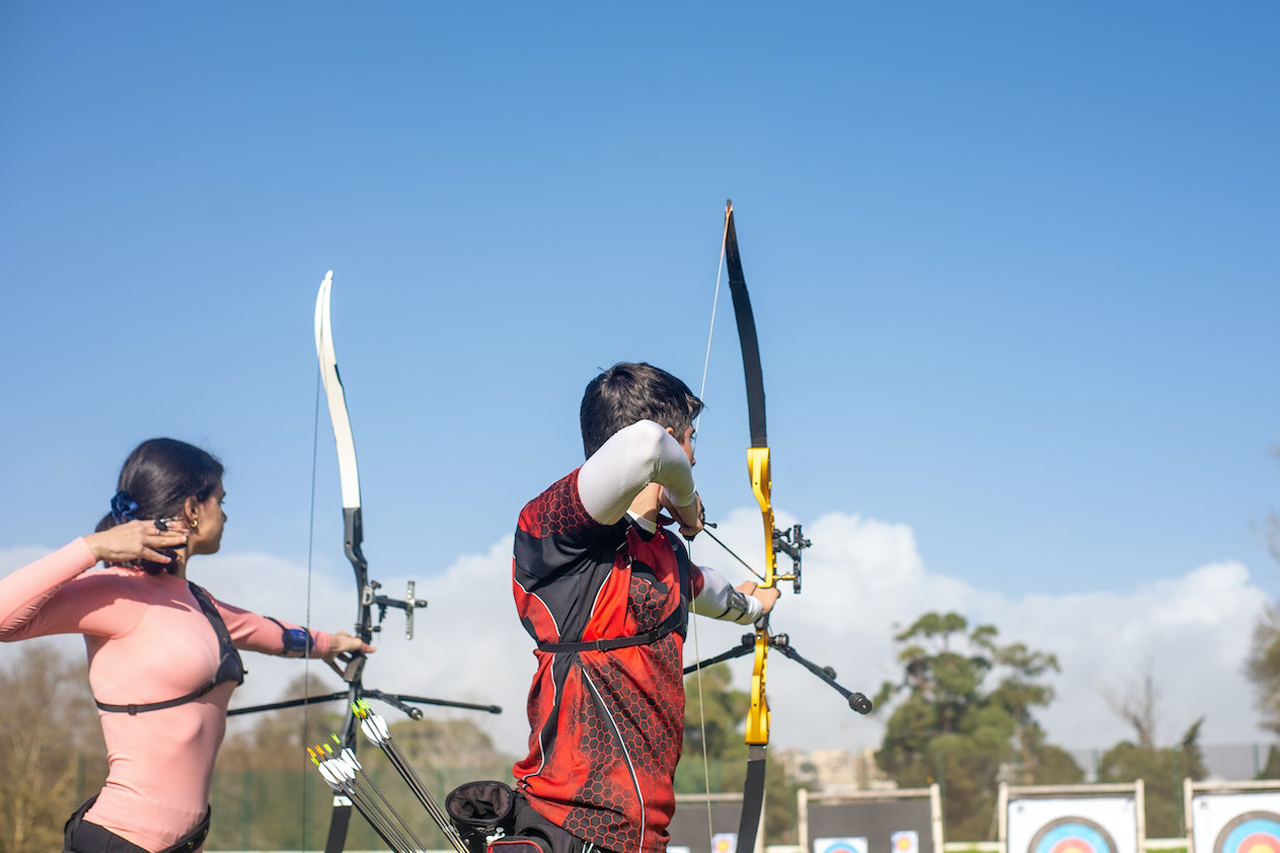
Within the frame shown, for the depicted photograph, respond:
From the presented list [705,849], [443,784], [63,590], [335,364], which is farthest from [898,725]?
[63,590]

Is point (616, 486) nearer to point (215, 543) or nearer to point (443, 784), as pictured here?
point (215, 543)

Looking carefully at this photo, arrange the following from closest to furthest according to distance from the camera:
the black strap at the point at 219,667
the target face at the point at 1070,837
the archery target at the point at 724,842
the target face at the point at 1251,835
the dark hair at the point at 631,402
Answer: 1. the dark hair at the point at 631,402
2. the black strap at the point at 219,667
3. the target face at the point at 1251,835
4. the target face at the point at 1070,837
5. the archery target at the point at 724,842

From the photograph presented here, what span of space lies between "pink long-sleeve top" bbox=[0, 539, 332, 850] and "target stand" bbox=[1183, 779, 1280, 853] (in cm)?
738

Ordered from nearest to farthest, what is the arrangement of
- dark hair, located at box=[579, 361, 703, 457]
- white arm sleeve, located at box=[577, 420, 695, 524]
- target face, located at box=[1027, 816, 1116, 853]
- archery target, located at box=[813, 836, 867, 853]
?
white arm sleeve, located at box=[577, 420, 695, 524] → dark hair, located at box=[579, 361, 703, 457] → target face, located at box=[1027, 816, 1116, 853] → archery target, located at box=[813, 836, 867, 853]

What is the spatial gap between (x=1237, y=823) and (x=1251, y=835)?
0.11 metres

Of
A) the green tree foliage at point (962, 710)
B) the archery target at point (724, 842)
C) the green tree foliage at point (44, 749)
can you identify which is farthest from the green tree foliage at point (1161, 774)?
the green tree foliage at point (44, 749)

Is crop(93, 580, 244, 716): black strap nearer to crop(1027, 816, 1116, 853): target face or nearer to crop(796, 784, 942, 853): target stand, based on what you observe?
crop(796, 784, 942, 853): target stand

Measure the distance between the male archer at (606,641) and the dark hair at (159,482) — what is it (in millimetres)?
899

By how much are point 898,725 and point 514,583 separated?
19.5 metres

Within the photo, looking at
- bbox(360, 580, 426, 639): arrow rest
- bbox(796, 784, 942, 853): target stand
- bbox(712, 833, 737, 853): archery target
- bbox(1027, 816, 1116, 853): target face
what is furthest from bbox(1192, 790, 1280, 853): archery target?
bbox(360, 580, 426, 639): arrow rest

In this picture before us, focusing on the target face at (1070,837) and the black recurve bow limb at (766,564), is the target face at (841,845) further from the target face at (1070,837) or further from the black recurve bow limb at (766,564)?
the black recurve bow limb at (766,564)

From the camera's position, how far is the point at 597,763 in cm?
161

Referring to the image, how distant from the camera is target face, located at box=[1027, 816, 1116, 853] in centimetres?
802

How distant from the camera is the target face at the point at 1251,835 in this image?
7891mm
